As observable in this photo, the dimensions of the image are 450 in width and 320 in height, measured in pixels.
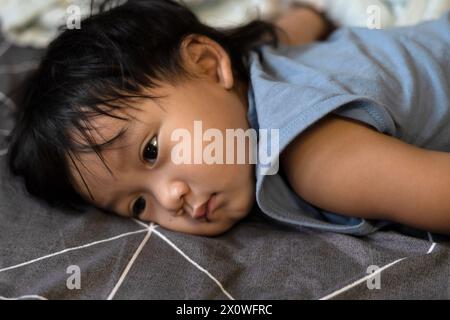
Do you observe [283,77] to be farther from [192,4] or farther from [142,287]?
[192,4]

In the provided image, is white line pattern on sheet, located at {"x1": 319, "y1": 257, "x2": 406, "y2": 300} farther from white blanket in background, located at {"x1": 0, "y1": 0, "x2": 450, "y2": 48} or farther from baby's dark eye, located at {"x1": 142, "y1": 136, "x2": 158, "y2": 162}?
white blanket in background, located at {"x1": 0, "y1": 0, "x2": 450, "y2": 48}

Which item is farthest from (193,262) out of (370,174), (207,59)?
(207,59)

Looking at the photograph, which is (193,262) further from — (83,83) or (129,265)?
(83,83)

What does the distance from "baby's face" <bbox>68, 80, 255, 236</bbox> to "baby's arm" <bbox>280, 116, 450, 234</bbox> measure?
4.1 inches

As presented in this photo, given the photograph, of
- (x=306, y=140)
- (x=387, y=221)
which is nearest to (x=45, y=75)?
(x=306, y=140)

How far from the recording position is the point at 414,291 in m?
0.59

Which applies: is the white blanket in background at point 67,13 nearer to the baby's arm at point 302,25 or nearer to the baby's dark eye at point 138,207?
the baby's arm at point 302,25

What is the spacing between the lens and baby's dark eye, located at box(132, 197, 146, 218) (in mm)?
803

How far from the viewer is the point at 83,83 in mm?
768

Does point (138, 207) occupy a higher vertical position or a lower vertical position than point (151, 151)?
lower

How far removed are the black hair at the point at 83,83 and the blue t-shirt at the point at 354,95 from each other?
0.45 feet

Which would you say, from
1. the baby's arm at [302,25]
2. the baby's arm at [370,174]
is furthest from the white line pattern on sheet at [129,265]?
the baby's arm at [302,25]

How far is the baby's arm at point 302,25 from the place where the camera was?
1.19m

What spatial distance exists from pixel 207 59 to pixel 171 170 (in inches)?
9.1
